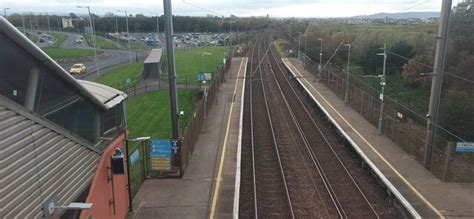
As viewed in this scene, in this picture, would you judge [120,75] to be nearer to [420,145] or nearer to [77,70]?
[77,70]

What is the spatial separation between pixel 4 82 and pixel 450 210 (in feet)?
43.4

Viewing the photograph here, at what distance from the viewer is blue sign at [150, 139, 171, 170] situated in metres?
16.7

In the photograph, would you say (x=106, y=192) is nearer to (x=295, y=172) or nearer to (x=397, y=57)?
(x=295, y=172)

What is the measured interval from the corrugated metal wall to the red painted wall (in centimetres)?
70

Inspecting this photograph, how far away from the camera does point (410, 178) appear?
670 inches

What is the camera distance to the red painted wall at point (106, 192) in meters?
10.3

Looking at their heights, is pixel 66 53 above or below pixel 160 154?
below

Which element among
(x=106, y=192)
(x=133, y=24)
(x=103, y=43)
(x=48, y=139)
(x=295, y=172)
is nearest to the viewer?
(x=48, y=139)

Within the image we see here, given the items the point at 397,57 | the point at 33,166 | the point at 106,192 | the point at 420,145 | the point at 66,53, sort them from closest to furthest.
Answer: the point at 33,166, the point at 106,192, the point at 420,145, the point at 397,57, the point at 66,53

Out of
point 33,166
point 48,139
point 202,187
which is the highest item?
point 48,139

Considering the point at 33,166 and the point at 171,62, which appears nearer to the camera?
the point at 33,166

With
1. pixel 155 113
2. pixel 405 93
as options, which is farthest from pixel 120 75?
pixel 405 93

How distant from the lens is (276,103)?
3609 centimetres

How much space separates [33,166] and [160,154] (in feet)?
30.9
